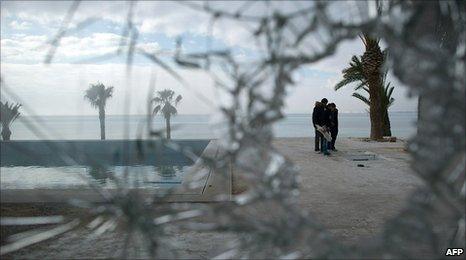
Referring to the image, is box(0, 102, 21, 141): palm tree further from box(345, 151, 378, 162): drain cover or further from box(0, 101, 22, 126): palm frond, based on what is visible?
box(345, 151, 378, 162): drain cover

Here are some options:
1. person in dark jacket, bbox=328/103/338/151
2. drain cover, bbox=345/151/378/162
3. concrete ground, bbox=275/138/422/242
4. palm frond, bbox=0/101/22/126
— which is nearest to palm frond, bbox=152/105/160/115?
palm frond, bbox=0/101/22/126

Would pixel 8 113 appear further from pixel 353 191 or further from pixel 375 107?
pixel 375 107

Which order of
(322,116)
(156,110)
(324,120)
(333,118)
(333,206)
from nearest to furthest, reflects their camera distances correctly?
1. (156,110)
2. (333,206)
3. (322,116)
4. (324,120)
5. (333,118)

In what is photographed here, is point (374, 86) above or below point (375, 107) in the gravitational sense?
above

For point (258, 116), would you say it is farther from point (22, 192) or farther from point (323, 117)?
point (323, 117)

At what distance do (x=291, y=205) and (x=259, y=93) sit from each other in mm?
283

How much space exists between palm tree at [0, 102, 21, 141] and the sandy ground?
655mm

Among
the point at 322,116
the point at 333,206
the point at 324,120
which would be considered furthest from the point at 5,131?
the point at 324,120

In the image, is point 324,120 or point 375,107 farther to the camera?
point 375,107

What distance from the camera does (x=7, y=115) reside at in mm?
1290

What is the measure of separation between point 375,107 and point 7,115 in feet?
50.7

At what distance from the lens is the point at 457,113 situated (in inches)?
37.8

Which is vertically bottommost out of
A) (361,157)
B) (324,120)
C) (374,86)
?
(361,157)

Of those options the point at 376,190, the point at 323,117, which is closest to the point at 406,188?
the point at 376,190
